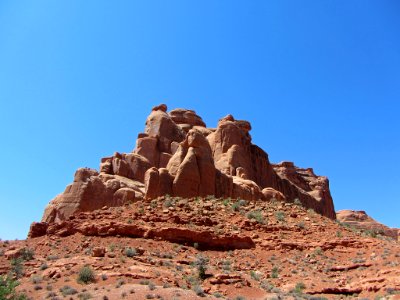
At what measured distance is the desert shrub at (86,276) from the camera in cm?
2045

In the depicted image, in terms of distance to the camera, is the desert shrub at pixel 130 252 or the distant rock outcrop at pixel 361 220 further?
the distant rock outcrop at pixel 361 220

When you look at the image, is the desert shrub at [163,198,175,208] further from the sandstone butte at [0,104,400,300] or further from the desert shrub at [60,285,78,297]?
the desert shrub at [60,285,78,297]

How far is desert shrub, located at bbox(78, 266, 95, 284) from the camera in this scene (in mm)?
20453

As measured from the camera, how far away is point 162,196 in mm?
35969

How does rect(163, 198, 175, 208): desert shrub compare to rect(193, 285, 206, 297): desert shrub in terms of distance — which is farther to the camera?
rect(163, 198, 175, 208): desert shrub

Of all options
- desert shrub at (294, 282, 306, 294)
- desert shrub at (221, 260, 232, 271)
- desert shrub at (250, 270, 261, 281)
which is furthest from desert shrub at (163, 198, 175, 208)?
desert shrub at (294, 282, 306, 294)

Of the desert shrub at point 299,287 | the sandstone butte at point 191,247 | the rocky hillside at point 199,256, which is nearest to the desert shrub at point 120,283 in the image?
the sandstone butte at point 191,247

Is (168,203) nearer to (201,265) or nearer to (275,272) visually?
(275,272)

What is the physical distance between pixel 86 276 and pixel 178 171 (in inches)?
750

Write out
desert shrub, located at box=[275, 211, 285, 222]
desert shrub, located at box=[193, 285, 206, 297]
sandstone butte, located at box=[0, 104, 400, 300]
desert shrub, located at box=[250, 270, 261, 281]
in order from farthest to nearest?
desert shrub, located at box=[275, 211, 285, 222]
desert shrub, located at box=[250, 270, 261, 281]
sandstone butte, located at box=[0, 104, 400, 300]
desert shrub, located at box=[193, 285, 206, 297]

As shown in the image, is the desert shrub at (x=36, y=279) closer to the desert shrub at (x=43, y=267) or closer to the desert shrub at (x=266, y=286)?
the desert shrub at (x=43, y=267)

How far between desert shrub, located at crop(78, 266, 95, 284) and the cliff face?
16035 mm

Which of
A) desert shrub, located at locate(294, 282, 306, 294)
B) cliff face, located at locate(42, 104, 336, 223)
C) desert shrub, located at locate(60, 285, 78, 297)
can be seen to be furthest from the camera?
cliff face, located at locate(42, 104, 336, 223)

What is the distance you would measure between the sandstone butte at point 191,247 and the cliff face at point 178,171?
0.14 meters
